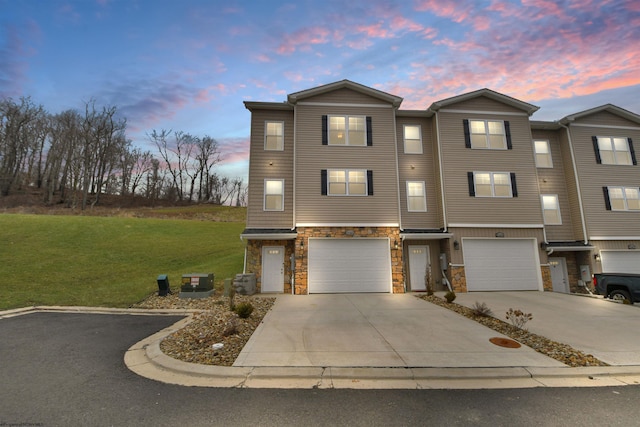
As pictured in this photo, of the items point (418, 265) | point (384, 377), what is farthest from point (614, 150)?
point (384, 377)

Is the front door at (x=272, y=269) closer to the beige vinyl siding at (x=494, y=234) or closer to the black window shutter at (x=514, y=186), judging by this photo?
the beige vinyl siding at (x=494, y=234)

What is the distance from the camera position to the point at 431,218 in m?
14.6

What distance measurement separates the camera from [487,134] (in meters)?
15.0

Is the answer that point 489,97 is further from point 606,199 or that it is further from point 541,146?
point 606,199

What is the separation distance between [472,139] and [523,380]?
1367 centimetres

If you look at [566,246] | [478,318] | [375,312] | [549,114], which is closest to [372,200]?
[375,312]

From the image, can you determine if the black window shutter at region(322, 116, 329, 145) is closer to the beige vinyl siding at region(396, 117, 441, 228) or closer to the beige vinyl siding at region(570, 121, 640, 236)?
the beige vinyl siding at region(396, 117, 441, 228)

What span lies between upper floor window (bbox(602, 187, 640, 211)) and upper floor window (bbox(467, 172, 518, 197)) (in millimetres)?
5886

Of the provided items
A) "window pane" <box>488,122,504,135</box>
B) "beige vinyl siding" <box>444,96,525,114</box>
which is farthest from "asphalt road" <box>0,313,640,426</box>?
"beige vinyl siding" <box>444,96,525,114</box>

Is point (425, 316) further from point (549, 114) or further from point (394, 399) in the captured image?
point (549, 114)

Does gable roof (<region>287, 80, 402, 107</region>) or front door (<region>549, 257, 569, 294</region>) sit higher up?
gable roof (<region>287, 80, 402, 107</region>)

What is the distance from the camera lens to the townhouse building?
44.0 feet

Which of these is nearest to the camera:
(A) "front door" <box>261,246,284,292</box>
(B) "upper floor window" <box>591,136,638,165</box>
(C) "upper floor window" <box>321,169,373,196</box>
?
(A) "front door" <box>261,246,284,292</box>

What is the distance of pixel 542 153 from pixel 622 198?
5.02 m
